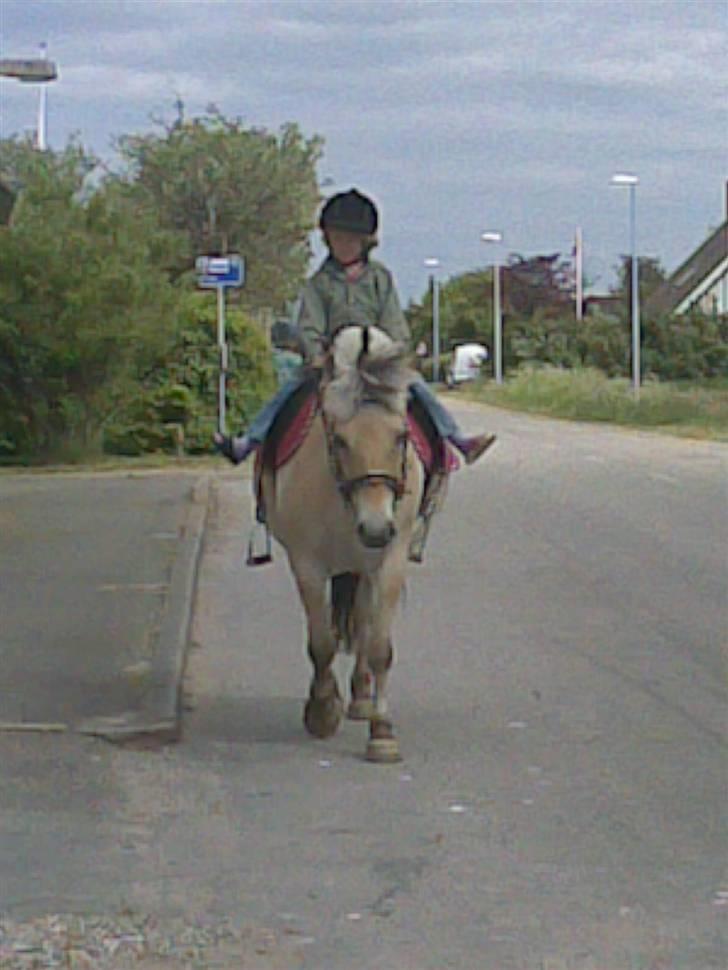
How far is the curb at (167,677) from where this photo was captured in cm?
1026

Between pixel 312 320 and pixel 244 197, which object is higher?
pixel 244 197

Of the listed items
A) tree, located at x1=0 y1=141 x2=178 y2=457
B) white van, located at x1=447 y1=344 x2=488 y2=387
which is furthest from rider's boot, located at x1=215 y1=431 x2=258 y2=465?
white van, located at x1=447 y1=344 x2=488 y2=387

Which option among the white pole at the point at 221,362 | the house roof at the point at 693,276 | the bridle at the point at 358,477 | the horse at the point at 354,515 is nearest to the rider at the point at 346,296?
the horse at the point at 354,515

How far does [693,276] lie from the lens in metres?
111

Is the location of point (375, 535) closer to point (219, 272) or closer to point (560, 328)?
point (219, 272)

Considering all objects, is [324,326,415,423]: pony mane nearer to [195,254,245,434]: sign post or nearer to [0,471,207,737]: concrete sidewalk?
[0,471,207,737]: concrete sidewalk

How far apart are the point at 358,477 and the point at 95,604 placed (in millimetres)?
6167

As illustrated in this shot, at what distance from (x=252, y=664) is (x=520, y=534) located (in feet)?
28.0

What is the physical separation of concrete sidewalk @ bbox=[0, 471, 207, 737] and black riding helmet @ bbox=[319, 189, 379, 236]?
2.48 m

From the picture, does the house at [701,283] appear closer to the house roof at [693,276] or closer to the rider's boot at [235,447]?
the house roof at [693,276]

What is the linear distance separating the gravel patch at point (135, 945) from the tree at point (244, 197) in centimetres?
4340

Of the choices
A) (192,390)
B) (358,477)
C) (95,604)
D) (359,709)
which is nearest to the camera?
(358,477)

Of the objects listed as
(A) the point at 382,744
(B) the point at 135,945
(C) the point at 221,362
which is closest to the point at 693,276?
(C) the point at 221,362

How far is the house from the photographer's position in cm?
10056
